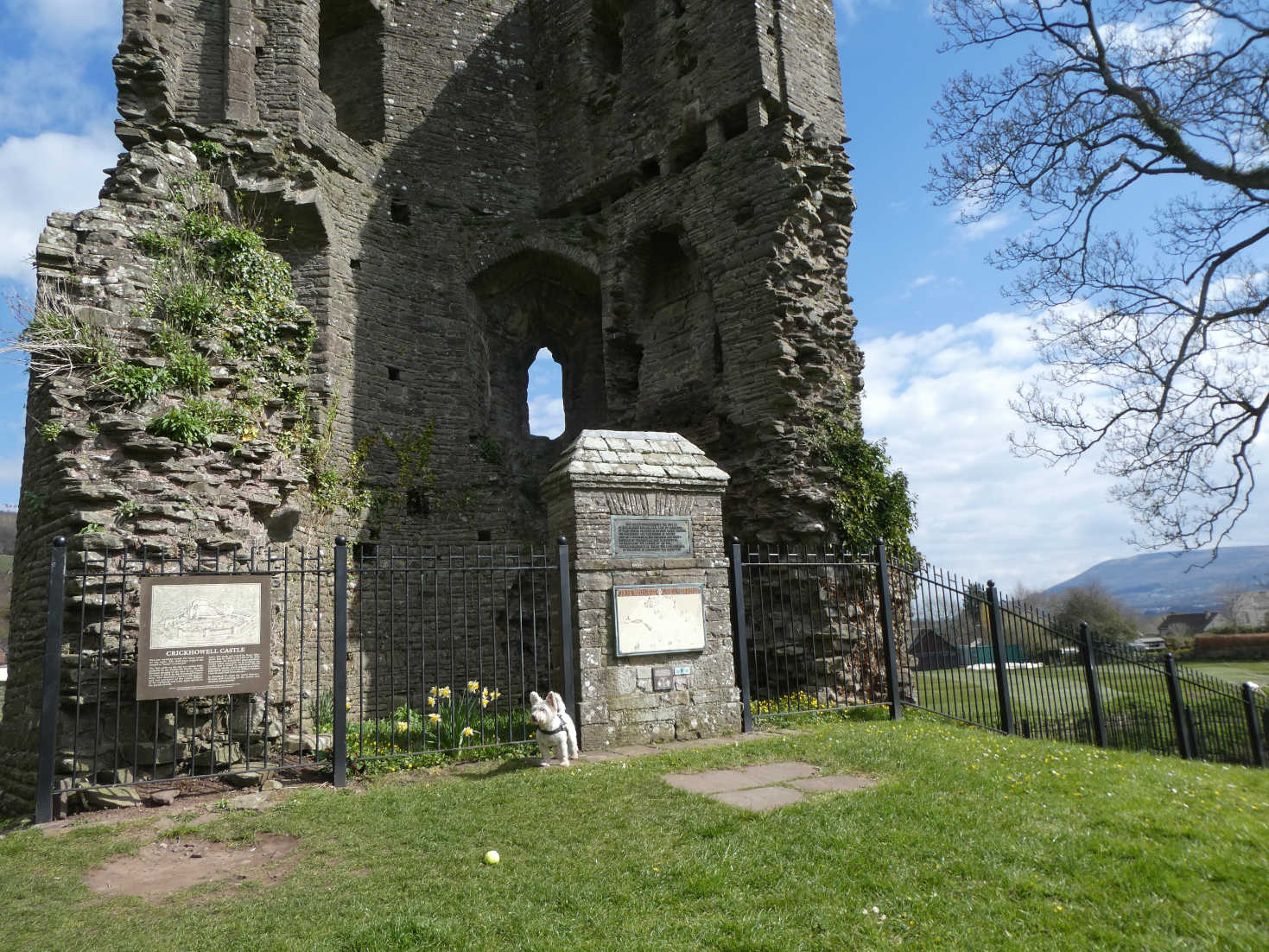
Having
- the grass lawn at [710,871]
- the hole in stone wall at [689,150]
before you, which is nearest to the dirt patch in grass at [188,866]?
the grass lawn at [710,871]

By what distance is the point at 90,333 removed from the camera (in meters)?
9.03

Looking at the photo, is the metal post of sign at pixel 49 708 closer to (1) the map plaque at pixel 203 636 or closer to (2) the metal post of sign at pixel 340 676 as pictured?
(1) the map plaque at pixel 203 636

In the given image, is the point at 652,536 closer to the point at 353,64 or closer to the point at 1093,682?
the point at 1093,682

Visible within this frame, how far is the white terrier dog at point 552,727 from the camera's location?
736 centimetres

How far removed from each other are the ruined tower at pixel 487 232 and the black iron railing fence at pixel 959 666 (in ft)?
5.04

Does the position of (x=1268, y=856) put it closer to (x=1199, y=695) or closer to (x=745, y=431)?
(x=1199, y=695)

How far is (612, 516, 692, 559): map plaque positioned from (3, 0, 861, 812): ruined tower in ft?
15.8

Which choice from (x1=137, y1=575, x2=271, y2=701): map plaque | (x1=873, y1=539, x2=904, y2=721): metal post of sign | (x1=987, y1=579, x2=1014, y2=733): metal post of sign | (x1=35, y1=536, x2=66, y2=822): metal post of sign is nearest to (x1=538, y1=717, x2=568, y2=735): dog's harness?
(x1=137, y1=575, x2=271, y2=701): map plaque

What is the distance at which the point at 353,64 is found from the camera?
18797 millimetres

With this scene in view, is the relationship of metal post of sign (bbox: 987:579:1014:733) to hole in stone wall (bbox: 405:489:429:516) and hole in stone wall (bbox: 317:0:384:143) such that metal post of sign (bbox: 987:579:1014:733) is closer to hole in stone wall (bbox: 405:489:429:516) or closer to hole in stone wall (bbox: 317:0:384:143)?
hole in stone wall (bbox: 405:489:429:516)

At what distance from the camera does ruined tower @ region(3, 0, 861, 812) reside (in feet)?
43.9

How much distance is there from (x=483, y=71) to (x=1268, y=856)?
69.0 ft

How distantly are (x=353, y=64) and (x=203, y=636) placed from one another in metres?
16.9

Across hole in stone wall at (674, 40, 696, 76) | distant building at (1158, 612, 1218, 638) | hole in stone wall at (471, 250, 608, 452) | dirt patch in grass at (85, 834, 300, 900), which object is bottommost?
distant building at (1158, 612, 1218, 638)
